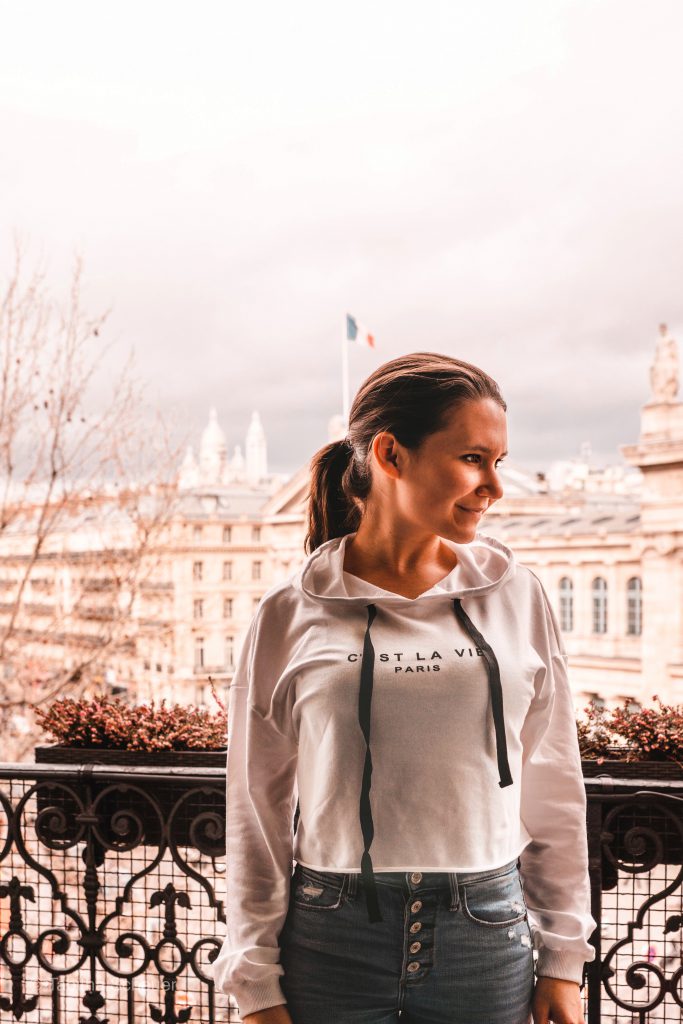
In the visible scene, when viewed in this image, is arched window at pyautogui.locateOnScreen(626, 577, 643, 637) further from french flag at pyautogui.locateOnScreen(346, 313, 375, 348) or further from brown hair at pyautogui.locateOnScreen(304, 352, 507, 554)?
brown hair at pyautogui.locateOnScreen(304, 352, 507, 554)

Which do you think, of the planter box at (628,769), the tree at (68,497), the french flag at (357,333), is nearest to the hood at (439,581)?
the planter box at (628,769)

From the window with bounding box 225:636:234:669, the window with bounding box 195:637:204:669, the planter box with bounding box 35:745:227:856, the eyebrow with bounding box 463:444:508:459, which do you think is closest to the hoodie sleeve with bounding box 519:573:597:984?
the eyebrow with bounding box 463:444:508:459

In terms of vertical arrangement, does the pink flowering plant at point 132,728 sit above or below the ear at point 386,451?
below

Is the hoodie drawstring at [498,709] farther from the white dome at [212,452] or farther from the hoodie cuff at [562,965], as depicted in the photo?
the white dome at [212,452]

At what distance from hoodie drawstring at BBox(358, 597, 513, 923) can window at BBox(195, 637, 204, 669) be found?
35708 millimetres

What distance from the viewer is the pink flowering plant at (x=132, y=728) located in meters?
2.69

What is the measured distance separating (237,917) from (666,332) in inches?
974

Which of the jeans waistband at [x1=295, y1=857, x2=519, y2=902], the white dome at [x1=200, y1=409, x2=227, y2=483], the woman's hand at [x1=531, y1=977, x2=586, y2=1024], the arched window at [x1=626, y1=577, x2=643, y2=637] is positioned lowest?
the arched window at [x1=626, y1=577, x2=643, y2=637]

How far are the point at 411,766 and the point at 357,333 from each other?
65.8ft

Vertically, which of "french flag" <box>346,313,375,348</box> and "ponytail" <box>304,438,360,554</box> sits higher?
"french flag" <box>346,313,375,348</box>

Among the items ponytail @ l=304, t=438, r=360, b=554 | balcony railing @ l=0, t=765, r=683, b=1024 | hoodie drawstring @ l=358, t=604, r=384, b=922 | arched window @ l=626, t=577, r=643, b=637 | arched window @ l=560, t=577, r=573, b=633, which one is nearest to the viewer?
hoodie drawstring @ l=358, t=604, r=384, b=922

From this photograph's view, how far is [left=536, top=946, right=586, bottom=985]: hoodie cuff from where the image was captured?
1.29 metres

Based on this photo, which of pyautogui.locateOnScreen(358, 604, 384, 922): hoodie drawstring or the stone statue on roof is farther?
the stone statue on roof

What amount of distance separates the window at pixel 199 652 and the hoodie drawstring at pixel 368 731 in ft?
117
